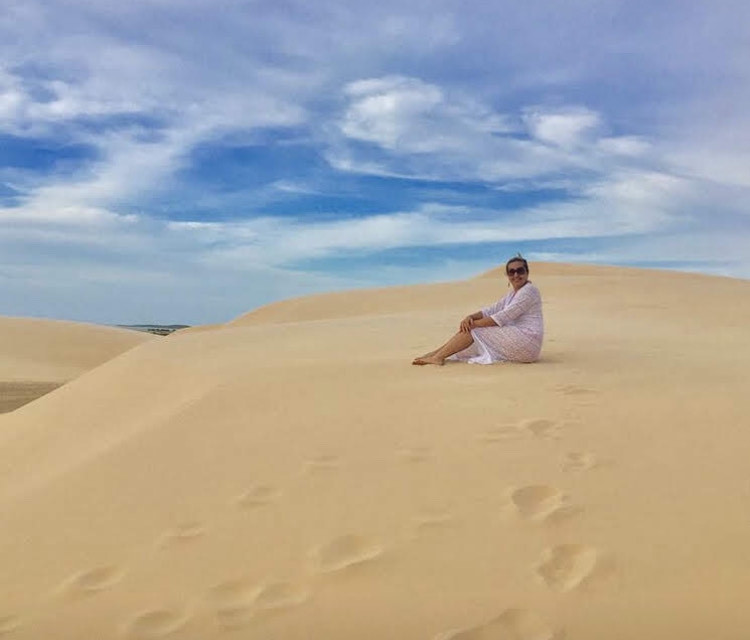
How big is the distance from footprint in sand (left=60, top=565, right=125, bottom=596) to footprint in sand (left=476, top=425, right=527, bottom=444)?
7.48 ft

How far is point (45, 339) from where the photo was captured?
25.5 m

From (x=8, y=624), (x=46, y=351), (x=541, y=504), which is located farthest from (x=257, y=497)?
(x=46, y=351)

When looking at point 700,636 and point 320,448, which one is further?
point 320,448

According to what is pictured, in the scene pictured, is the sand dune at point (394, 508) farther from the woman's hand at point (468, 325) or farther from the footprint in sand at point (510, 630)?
the woman's hand at point (468, 325)

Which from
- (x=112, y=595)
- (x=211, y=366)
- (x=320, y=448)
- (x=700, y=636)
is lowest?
(x=700, y=636)

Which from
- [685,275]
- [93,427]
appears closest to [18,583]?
[93,427]

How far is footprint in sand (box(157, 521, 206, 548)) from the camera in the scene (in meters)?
3.95

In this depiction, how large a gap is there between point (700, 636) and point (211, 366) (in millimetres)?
6211

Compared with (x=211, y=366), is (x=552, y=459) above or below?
below

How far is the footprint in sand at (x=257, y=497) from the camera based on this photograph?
168 inches

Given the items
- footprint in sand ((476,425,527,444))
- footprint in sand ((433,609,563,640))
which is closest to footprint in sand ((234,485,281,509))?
footprint in sand ((476,425,527,444))

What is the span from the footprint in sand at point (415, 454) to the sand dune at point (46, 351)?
38.0 ft

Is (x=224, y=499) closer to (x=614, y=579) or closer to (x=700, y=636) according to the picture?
(x=614, y=579)

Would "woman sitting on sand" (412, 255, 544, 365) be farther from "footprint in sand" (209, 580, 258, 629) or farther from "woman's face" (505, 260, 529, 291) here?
"footprint in sand" (209, 580, 258, 629)
